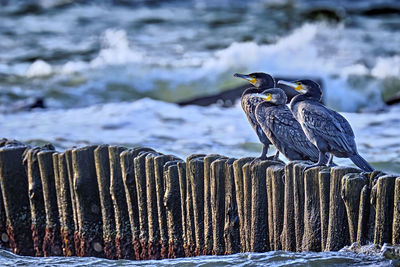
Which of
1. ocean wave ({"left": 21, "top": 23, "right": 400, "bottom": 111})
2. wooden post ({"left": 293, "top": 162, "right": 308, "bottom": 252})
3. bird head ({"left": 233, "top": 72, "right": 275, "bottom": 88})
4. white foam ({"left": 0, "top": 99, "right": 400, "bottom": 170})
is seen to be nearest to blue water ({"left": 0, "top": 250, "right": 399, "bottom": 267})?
wooden post ({"left": 293, "top": 162, "right": 308, "bottom": 252})

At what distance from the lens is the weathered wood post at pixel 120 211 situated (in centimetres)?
611

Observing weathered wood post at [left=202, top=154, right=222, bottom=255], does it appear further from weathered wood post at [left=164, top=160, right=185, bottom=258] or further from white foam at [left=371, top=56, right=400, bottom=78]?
white foam at [left=371, top=56, right=400, bottom=78]

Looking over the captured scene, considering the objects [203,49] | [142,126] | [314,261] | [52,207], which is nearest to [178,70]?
[203,49]

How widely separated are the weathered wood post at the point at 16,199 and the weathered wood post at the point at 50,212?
207mm

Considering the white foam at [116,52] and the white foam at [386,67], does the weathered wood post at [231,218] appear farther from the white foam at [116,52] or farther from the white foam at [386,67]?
the white foam at [116,52]

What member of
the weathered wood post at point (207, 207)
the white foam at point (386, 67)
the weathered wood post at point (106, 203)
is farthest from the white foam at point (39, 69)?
the weathered wood post at point (207, 207)

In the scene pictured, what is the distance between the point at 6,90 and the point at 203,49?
23.5ft

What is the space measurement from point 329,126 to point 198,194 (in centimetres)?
103

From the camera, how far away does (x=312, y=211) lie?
5172mm

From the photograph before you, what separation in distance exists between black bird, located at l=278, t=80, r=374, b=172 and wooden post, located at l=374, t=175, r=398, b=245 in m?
0.66

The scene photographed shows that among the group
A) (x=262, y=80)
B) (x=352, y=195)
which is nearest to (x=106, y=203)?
(x=262, y=80)

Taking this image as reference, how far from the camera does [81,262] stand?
237 inches

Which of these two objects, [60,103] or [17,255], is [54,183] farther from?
[60,103]

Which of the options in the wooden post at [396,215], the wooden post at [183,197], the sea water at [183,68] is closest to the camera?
the wooden post at [396,215]
